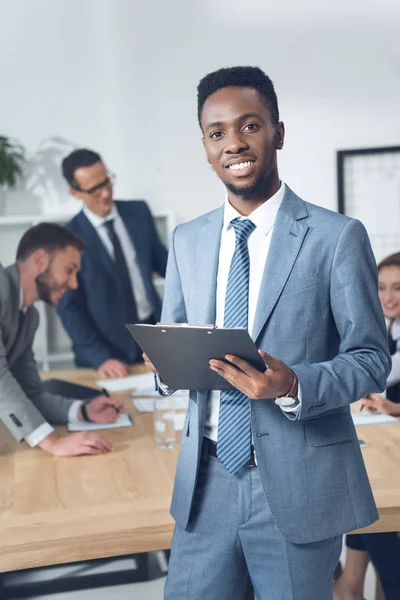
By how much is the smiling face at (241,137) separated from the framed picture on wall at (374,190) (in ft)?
9.19

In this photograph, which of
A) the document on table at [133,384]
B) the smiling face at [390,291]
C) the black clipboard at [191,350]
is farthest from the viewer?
the smiling face at [390,291]

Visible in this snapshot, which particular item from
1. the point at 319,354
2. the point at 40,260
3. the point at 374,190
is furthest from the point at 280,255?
the point at 374,190

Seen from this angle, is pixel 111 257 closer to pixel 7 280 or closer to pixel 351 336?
pixel 7 280

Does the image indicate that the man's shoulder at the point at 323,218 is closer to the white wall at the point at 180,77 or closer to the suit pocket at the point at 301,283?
the suit pocket at the point at 301,283

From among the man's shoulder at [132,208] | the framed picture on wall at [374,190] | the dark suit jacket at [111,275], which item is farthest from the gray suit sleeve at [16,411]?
the framed picture on wall at [374,190]

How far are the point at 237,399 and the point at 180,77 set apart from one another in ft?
10.2

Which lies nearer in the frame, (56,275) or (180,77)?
(56,275)

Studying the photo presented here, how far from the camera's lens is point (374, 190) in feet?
12.9

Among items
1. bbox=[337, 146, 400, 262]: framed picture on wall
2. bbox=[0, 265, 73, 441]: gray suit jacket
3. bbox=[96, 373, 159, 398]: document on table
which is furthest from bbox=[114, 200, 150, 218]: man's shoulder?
bbox=[0, 265, 73, 441]: gray suit jacket

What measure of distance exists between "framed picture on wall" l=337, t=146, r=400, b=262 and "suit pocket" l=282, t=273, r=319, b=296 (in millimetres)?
2861

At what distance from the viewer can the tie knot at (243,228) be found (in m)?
1.25

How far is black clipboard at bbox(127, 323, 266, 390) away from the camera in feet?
3.45

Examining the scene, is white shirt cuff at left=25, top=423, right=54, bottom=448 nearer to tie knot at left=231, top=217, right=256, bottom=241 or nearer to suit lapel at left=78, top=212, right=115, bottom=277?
tie knot at left=231, top=217, right=256, bottom=241

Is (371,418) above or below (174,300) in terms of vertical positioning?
below
